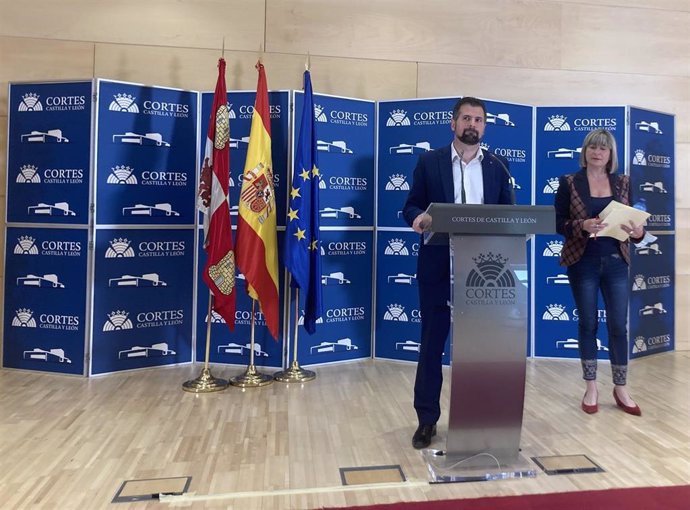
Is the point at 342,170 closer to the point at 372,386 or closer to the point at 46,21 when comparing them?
the point at 372,386

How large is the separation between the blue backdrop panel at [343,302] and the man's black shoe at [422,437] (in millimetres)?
1800

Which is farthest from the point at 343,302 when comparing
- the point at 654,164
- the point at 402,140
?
the point at 654,164

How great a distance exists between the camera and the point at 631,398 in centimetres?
385

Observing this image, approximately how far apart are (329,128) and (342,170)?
14.5 inches

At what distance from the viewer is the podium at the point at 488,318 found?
2.42 m

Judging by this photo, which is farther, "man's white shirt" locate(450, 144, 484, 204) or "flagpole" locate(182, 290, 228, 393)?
"flagpole" locate(182, 290, 228, 393)

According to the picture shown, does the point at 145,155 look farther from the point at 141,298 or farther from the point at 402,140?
the point at 402,140

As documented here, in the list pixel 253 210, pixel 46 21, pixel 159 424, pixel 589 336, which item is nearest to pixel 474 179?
pixel 589 336

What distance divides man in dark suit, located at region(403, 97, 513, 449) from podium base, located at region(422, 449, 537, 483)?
339mm

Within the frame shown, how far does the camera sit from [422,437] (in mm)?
2936

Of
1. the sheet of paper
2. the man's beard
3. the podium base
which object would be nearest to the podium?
the podium base

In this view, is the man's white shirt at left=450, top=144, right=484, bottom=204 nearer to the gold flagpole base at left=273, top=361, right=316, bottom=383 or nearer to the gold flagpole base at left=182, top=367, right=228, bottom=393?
the gold flagpole base at left=273, top=361, right=316, bottom=383

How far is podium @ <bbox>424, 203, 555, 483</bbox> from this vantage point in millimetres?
2418

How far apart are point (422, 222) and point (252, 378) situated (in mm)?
2180
